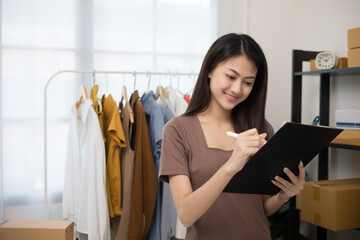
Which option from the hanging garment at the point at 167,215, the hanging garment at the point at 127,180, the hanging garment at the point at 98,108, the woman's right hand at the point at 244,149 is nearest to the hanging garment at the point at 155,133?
the hanging garment at the point at 167,215

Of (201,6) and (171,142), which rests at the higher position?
(201,6)

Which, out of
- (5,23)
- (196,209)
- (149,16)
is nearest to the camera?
(196,209)

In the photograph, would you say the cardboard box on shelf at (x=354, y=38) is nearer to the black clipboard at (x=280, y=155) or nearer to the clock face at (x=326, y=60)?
the clock face at (x=326, y=60)

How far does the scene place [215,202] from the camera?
1235 millimetres

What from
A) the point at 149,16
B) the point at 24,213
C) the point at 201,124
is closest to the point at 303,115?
the point at 149,16

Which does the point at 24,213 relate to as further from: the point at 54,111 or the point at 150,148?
the point at 150,148

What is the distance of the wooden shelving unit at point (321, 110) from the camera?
2.02 meters

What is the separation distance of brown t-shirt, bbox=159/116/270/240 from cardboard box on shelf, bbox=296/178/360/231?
891 mm

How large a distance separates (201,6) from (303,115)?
1.16 meters

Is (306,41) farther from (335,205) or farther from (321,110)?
(335,205)

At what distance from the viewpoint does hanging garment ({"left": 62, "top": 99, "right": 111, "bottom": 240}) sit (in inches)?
83.0

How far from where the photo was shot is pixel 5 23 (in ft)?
7.89

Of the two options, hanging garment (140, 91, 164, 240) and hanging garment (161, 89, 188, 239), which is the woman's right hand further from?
hanging garment (161, 89, 188, 239)

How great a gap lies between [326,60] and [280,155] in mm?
1409
